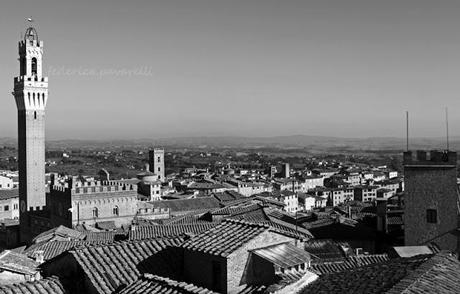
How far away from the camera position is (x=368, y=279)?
8461 mm

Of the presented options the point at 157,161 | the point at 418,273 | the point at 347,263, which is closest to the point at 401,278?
the point at 418,273

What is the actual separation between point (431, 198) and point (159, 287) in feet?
61.3

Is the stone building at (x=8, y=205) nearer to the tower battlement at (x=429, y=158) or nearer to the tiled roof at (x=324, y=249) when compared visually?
the tiled roof at (x=324, y=249)

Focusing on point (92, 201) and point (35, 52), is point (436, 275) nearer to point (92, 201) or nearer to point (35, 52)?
point (92, 201)

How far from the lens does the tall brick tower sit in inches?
2100

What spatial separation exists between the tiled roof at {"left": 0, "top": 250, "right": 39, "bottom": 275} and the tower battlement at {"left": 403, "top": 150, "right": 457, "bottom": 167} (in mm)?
16803

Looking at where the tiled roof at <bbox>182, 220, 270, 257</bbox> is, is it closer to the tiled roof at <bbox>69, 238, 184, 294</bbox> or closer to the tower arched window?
the tiled roof at <bbox>69, 238, 184, 294</bbox>

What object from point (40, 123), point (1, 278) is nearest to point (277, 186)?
point (40, 123)

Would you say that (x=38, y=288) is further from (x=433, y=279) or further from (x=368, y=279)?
(x=433, y=279)

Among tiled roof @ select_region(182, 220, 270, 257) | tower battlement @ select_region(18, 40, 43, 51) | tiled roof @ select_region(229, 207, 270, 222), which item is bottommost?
tiled roof @ select_region(229, 207, 270, 222)

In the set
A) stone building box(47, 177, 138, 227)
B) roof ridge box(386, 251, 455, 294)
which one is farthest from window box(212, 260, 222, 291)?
stone building box(47, 177, 138, 227)

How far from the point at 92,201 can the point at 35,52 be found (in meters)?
18.3

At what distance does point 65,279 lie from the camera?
10086 mm

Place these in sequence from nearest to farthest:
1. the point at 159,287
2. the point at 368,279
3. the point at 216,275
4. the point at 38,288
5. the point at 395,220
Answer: the point at 368,279 < the point at 159,287 < the point at 38,288 < the point at 216,275 < the point at 395,220
